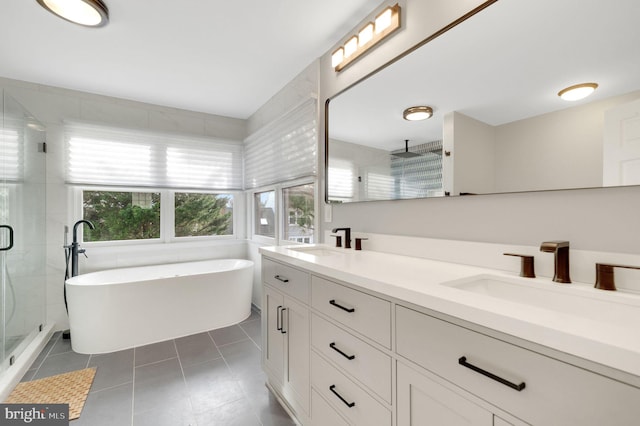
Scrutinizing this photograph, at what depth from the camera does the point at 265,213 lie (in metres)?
3.56

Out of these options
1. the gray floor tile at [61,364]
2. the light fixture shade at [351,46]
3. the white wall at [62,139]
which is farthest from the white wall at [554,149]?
the white wall at [62,139]

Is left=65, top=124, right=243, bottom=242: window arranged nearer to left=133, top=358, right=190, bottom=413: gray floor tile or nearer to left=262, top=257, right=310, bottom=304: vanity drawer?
left=133, top=358, right=190, bottom=413: gray floor tile

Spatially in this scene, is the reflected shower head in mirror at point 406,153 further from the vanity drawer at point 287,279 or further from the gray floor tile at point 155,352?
the gray floor tile at point 155,352

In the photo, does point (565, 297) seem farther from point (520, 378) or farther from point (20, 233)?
point (20, 233)

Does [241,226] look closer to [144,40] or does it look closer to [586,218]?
[144,40]

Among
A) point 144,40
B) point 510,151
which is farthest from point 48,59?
point 510,151

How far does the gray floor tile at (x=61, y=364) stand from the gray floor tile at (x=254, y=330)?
127 centimetres

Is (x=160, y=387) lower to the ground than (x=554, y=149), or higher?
lower

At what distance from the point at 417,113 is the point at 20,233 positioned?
3177mm

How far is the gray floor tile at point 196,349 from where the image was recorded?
90.8 inches

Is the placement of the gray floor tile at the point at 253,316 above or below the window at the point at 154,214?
below

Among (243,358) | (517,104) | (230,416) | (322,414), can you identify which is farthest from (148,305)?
(517,104)

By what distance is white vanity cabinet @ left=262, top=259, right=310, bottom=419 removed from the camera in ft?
4.69

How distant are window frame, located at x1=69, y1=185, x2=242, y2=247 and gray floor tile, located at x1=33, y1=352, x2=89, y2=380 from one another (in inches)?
45.1
